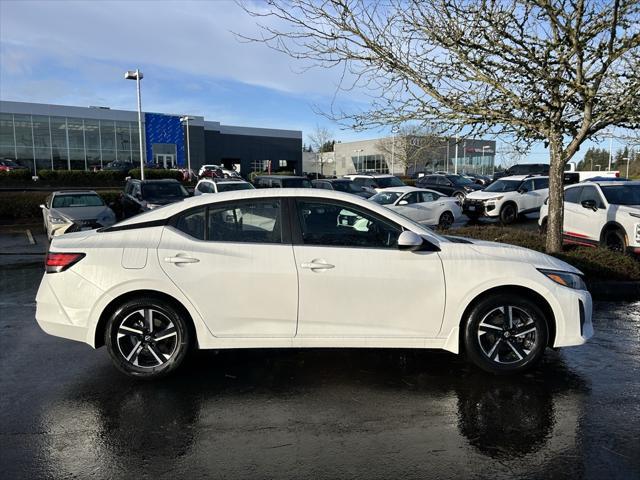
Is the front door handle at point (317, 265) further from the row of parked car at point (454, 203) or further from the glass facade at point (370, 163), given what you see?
the glass facade at point (370, 163)

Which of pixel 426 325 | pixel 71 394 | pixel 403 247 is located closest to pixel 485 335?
pixel 426 325

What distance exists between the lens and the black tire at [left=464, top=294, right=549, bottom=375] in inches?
176

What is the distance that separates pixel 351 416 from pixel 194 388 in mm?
1421

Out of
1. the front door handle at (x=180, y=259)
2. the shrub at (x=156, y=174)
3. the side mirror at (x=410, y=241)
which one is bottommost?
the front door handle at (x=180, y=259)

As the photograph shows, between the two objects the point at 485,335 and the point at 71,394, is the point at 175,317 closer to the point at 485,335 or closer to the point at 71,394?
the point at 71,394

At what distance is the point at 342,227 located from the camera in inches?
179

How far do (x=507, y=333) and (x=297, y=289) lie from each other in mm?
1916

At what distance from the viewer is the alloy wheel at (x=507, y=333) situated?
14.8 feet

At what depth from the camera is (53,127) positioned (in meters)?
52.7

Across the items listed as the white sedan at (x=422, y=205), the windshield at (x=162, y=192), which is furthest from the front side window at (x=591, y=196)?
the windshield at (x=162, y=192)

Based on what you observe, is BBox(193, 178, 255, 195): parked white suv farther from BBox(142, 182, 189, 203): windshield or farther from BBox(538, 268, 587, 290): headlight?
BBox(538, 268, 587, 290): headlight

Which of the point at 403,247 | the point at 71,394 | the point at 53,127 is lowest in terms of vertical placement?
the point at 71,394

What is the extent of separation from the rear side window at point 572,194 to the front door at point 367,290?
8.58m

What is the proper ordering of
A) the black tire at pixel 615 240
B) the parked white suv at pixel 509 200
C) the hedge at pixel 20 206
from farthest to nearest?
the hedge at pixel 20 206, the parked white suv at pixel 509 200, the black tire at pixel 615 240
